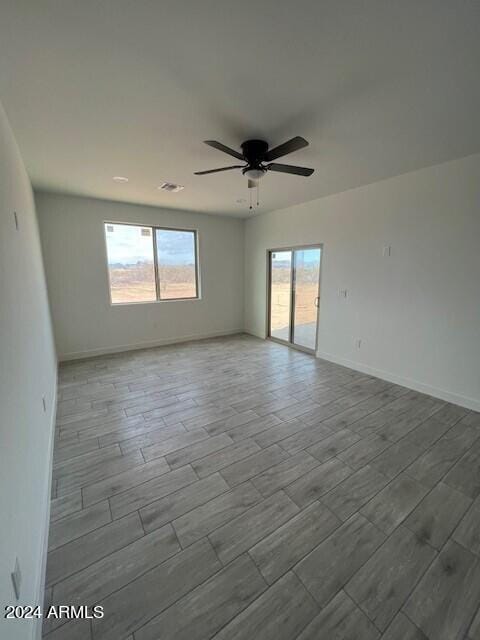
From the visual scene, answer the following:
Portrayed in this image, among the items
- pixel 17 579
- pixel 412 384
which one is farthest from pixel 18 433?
pixel 412 384

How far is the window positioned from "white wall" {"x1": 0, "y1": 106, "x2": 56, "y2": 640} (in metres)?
2.59

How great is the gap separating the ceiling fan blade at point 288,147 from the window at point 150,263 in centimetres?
333

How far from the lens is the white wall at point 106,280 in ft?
13.7

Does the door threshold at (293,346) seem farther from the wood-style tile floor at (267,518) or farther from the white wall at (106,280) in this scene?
the wood-style tile floor at (267,518)

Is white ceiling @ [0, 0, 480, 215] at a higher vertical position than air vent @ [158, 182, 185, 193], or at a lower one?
higher

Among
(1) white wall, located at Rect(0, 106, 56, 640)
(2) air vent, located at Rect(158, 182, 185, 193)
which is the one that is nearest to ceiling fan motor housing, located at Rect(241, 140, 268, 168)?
(2) air vent, located at Rect(158, 182, 185, 193)

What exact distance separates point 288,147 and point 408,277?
7.47ft

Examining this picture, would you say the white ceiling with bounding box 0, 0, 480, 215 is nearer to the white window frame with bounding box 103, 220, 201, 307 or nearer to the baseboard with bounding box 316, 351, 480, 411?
the white window frame with bounding box 103, 220, 201, 307

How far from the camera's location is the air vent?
3541 millimetres

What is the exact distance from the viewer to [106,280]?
462 centimetres

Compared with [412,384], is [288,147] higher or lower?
higher

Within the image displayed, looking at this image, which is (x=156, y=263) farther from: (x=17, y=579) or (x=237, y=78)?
(x=17, y=579)

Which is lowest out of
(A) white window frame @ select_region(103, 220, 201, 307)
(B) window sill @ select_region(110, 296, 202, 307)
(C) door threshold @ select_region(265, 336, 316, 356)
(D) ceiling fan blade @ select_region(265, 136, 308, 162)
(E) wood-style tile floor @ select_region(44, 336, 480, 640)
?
(E) wood-style tile floor @ select_region(44, 336, 480, 640)

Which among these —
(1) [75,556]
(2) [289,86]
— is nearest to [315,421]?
(1) [75,556]
